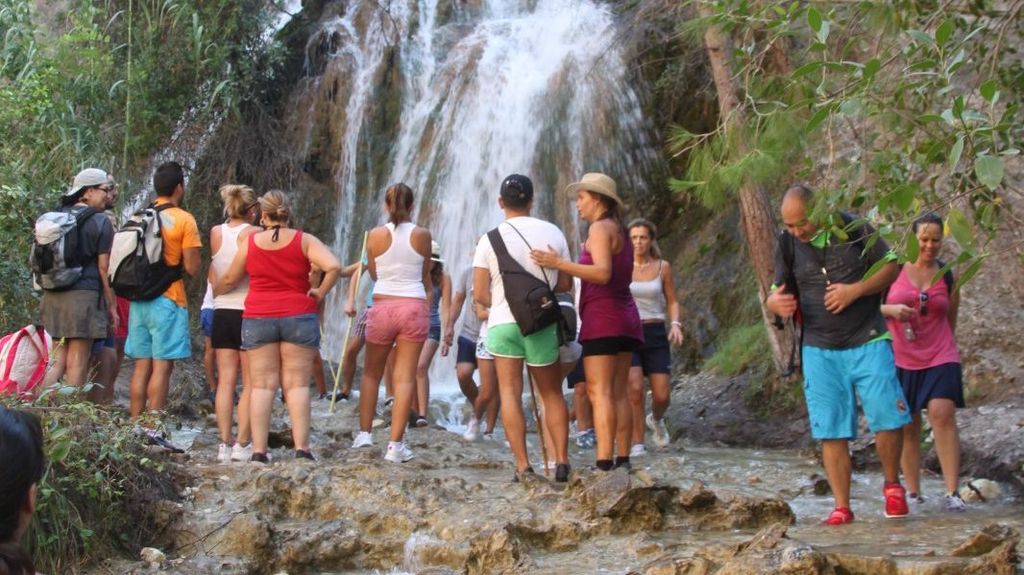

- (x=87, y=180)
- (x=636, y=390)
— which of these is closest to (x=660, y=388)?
(x=636, y=390)

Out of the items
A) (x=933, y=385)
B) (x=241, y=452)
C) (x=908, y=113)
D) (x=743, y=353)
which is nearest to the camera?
(x=908, y=113)

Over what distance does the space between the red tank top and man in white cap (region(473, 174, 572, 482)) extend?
116 cm

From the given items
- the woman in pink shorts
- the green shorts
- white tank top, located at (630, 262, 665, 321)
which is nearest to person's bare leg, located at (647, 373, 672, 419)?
white tank top, located at (630, 262, 665, 321)

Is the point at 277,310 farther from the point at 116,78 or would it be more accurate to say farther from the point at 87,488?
the point at 116,78

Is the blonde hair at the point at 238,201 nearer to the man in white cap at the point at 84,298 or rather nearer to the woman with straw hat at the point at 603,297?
the man in white cap at the point at 84,298

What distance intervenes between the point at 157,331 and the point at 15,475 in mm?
5953

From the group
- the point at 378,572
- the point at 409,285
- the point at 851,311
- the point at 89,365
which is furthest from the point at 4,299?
the point at 851,311

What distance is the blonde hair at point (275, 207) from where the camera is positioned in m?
7.58

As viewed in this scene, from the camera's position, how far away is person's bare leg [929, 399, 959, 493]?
6.86 meters

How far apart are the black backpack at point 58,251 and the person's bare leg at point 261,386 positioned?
126 centimetres

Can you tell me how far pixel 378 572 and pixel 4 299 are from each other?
630 cm

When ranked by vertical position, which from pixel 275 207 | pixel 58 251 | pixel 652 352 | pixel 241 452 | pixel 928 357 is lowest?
pixel 241 452

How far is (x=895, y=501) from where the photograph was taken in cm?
639

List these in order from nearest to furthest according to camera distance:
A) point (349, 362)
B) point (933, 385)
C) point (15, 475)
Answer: point (15, 475), point (933, 385), point (349, 362)
